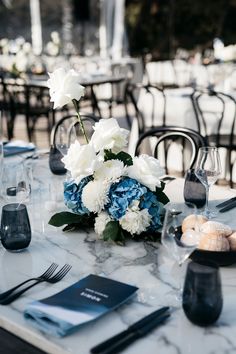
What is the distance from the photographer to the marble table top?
95 cm

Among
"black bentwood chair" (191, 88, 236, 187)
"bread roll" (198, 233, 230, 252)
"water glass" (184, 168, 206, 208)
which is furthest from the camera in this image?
"black bentwood chair" (191, 88, 236, 187)

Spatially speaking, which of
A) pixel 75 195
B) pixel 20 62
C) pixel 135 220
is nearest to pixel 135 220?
pixel 135 220

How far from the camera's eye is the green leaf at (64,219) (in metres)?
1.48

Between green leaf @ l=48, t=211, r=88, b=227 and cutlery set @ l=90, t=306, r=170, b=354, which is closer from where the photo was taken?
cutlery set @ l=90, t=306, r=170, b=354

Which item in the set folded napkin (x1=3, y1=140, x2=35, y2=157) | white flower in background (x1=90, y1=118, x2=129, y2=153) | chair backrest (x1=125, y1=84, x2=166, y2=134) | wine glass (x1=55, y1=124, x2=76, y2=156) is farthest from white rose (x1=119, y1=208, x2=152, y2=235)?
chair backrest (x1=125, y1=84, x2=166, y2=134)

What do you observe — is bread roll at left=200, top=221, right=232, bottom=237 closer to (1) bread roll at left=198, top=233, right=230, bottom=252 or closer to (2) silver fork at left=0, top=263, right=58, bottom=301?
(1) bread roll at left=198, top=233, right=230, bottom=252

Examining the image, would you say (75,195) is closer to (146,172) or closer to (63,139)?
(146,172)

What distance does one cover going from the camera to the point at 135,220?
1.37m

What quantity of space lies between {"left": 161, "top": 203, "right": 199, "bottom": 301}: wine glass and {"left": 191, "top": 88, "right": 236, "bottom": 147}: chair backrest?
8.47ft

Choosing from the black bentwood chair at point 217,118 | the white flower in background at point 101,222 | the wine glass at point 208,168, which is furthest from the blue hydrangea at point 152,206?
the black bentwood chair at point 217,118

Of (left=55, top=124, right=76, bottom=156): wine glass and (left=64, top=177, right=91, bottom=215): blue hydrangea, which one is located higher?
(left=55, top=124, right=76, bottom=156): wine glass

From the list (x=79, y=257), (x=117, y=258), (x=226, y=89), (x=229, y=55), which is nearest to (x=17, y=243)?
(x=79, y=257)

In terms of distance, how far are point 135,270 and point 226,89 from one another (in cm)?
354

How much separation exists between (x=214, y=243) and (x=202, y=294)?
10.6 inches
